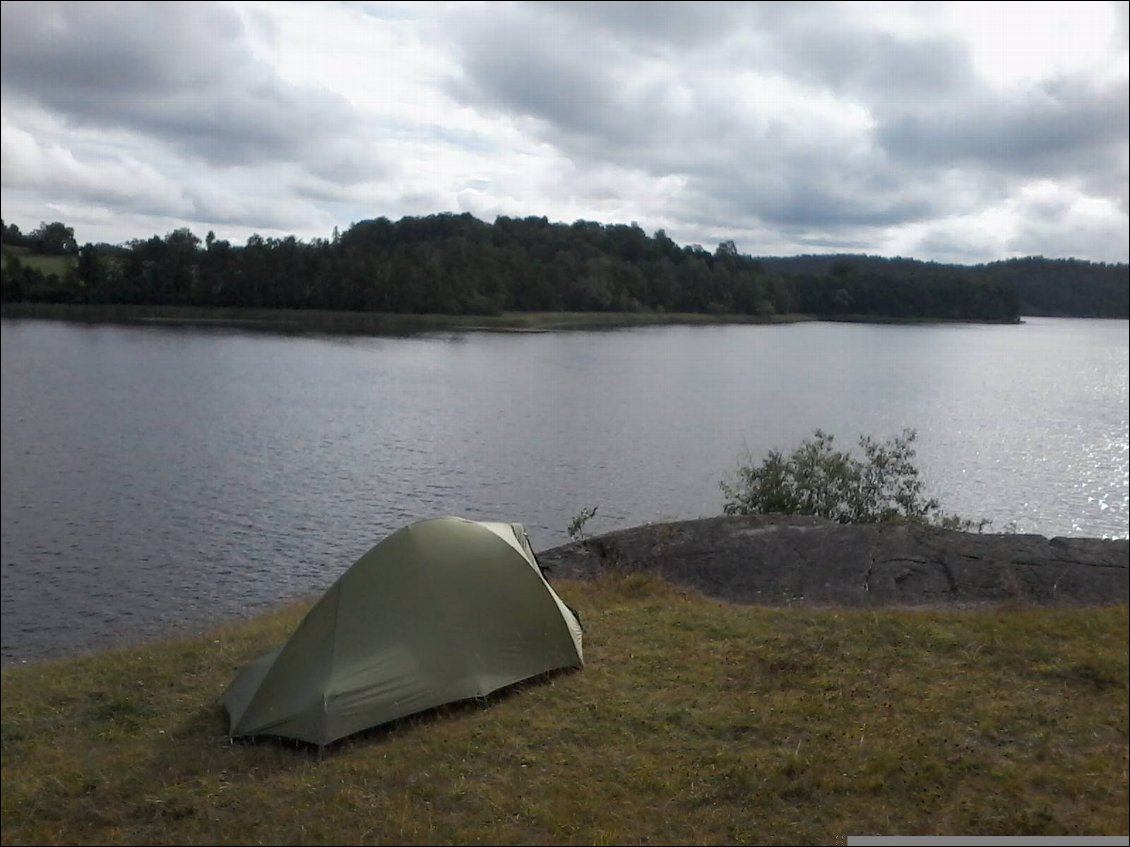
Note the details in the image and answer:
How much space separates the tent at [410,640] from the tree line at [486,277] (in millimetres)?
78680

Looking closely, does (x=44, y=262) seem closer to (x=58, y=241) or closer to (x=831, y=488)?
(x=58, y=241)

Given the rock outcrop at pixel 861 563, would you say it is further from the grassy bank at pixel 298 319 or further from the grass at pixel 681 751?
the grassy bank at pixel 298 319

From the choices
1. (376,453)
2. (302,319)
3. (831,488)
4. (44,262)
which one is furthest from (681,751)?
(44,262)

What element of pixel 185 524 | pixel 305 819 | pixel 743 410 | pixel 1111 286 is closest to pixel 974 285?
pixel 1111 286

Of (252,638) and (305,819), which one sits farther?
(252,638)

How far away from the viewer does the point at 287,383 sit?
41.8m

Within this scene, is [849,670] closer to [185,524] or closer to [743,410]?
[185,524]

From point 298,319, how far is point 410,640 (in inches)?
3341

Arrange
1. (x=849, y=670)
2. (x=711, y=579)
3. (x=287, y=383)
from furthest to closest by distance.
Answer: (x=287, y=383) < (x=711, y=579) < (x=849, y=670)

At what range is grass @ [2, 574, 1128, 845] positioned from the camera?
17.3 ft

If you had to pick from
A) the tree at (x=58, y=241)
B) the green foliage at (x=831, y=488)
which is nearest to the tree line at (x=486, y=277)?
the tree at (x=58, y=241)

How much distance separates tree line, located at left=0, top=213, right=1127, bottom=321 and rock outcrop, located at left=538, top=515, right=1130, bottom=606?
Result: 253ft

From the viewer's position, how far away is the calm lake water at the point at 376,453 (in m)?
15.6

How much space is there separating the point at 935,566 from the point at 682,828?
6.24m
